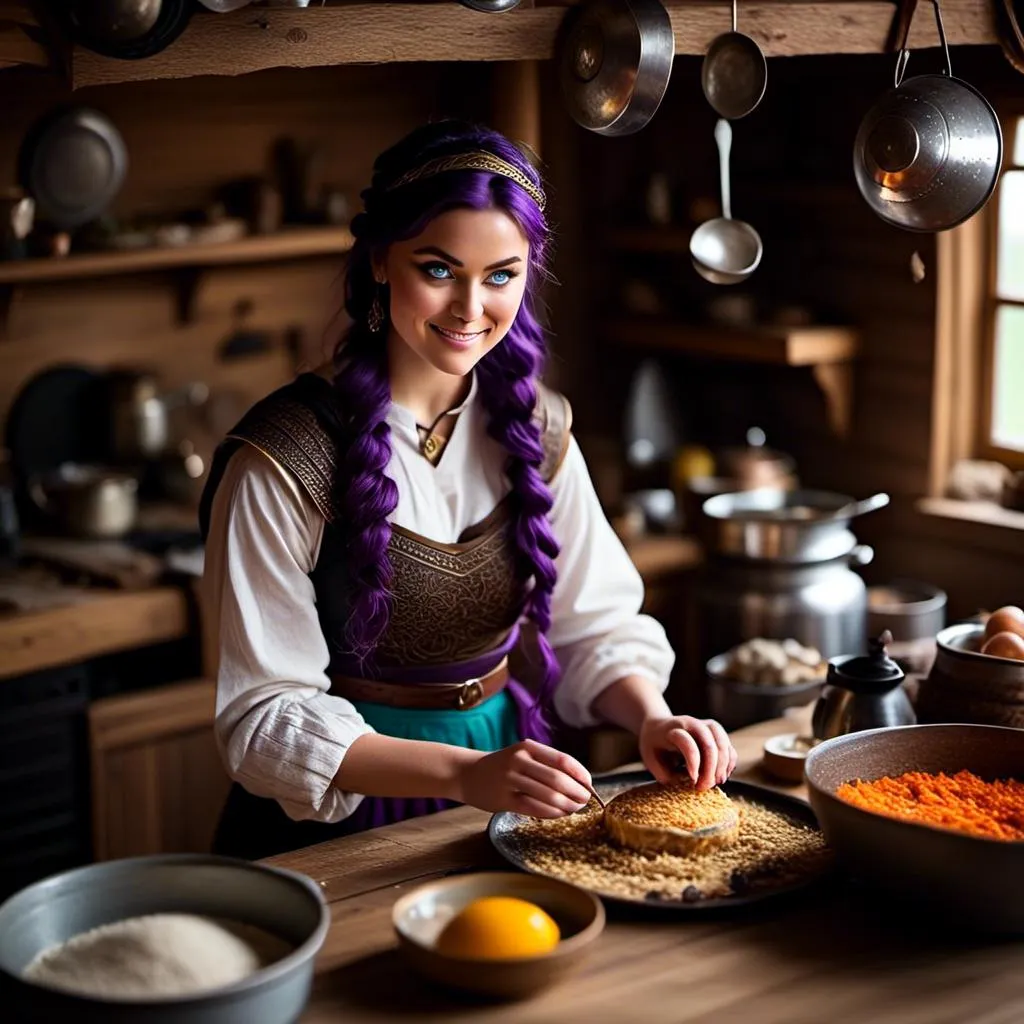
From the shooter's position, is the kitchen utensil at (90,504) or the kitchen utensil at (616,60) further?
the kitchen utensil at (90,504)

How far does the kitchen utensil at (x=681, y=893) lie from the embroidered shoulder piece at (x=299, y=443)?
50 cm

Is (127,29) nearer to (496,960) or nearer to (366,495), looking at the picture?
(366,495)

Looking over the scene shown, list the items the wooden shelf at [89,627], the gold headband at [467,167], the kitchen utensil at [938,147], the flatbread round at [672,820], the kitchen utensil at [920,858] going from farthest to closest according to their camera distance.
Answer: the wooden shelf at [89,627] → the kitchen utensil at [938,147] → the gold headband at [467,167] → the flatbread round at [672,820] → the kitchen utensil at [920,858]

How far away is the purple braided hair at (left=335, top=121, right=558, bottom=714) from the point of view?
2014mm

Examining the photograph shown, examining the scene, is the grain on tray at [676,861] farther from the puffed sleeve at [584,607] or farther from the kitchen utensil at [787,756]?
the puffed sleeve at [584,607]

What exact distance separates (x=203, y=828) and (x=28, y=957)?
6.68 feet

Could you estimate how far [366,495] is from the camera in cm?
210

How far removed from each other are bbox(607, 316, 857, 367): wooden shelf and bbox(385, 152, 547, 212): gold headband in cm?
171

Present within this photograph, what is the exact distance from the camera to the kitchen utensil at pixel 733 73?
7.70 feet

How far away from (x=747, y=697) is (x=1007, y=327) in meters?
1.21

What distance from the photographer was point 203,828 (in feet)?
11.3

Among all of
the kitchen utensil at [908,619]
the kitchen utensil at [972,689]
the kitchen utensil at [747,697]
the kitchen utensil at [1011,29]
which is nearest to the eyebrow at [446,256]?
the kitchen utensil at [972,689]

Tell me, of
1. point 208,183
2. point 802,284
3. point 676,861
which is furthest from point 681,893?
point 208,183

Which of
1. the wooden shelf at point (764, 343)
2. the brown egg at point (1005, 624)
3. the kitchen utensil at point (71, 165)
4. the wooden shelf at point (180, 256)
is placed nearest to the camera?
the brown egg at point (1005, 624)
